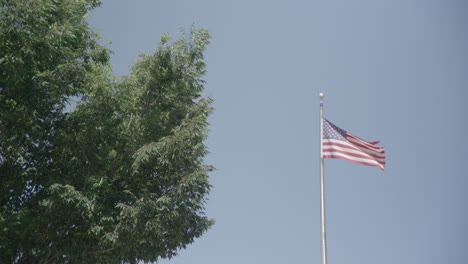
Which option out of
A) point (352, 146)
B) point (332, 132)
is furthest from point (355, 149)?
point (332, 132)

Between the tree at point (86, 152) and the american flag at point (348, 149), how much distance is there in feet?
14.8

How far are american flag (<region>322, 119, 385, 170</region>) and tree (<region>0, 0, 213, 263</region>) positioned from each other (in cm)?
450

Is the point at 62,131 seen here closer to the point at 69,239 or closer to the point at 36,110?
the point at 36,110

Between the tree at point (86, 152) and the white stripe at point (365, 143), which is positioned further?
the white stripe at point (365, 143)

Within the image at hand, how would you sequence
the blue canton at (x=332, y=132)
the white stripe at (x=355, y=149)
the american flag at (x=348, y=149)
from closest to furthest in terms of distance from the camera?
the american flag at (x=348, y=149)
the white stripe at (x=355, y=149)
the blue canton at (x=332, y=132)

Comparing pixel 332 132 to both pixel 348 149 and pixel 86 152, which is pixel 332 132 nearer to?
pixel 348 149

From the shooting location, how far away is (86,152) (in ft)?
57.6

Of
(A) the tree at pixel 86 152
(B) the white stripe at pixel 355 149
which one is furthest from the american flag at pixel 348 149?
(A) the tree at pixel 86 152

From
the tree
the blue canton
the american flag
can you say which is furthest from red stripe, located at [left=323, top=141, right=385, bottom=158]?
the tree

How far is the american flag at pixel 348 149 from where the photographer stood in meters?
19.5

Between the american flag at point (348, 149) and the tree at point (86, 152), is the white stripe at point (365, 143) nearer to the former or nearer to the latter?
the american flag at point (348, 149)

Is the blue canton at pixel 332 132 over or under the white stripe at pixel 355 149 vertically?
over

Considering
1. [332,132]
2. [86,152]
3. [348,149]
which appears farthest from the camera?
[332,132]

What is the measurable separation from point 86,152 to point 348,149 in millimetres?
9047
